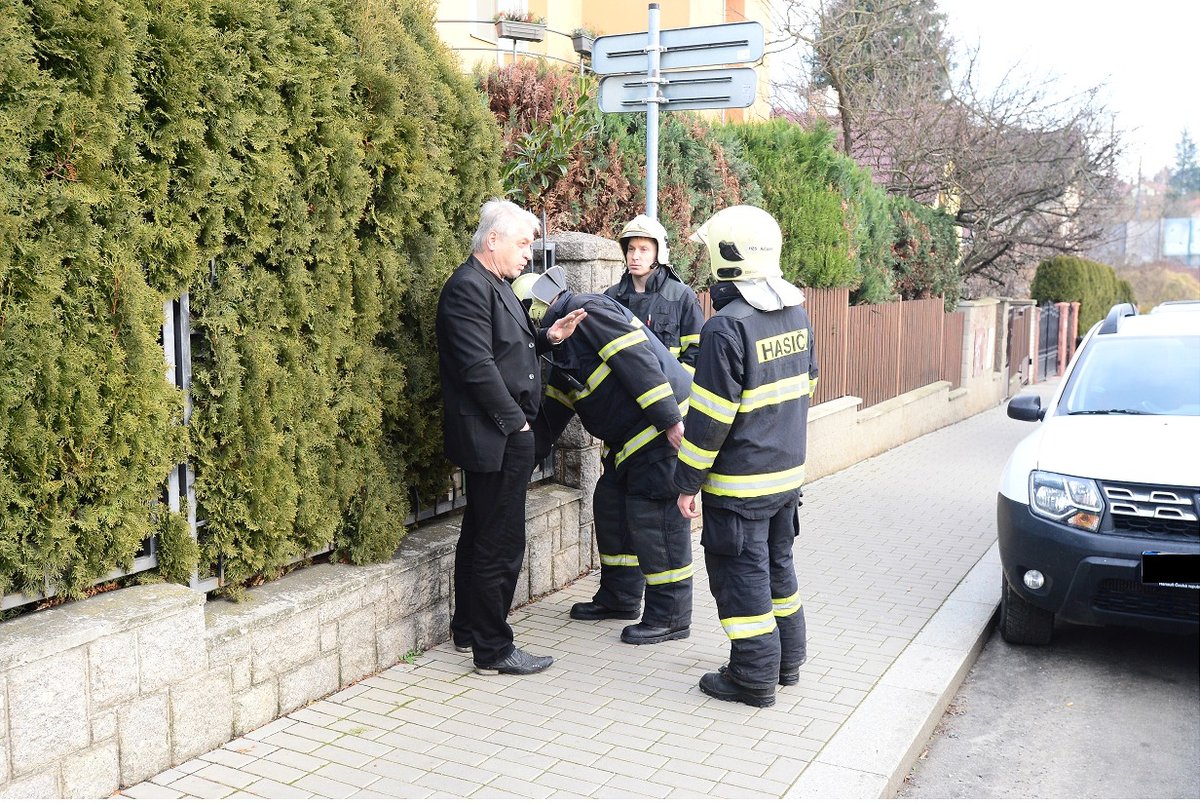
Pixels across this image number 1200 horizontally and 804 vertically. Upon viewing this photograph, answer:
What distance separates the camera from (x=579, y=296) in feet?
18.6

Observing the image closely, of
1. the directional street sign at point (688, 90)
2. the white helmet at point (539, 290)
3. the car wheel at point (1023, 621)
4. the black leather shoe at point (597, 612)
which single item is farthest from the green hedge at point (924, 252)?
the black leather shoe at point (597, 612)

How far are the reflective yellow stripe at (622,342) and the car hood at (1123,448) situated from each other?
219 cm

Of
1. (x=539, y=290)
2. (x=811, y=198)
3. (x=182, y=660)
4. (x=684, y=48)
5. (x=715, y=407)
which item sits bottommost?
(x=182, y=660)

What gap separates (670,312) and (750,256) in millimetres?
1603

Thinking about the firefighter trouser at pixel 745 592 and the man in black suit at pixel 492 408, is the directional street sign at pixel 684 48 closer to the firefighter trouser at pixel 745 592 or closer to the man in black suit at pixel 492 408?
the man in black suit at pixel 492 408

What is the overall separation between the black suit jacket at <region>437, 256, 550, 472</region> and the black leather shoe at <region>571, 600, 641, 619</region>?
4.59 ft

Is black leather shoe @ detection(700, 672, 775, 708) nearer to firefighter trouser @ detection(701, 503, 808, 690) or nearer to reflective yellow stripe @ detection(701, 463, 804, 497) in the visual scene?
firefighter trouser @ detection(701, 503, 808, 690)

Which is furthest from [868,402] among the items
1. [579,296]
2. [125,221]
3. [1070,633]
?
[125,221]

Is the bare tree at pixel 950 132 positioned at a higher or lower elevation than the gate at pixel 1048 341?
higher

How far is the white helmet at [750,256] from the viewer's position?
187 inches

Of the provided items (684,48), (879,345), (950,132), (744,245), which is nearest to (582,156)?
(684,48)

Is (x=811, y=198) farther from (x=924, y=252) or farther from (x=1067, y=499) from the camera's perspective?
(x=1067, y=499)

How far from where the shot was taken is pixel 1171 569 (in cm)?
526

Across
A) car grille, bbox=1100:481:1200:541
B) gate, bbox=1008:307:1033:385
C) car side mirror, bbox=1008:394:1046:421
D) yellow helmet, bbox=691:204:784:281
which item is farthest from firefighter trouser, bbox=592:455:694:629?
gate, bbox=1008:307:1033:385
